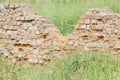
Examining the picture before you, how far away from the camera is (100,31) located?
775 cm

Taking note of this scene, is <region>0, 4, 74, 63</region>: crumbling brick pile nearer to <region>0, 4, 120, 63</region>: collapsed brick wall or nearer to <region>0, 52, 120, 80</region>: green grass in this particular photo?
<region>0, 4, 120, 63</region>: collapsed brick wall

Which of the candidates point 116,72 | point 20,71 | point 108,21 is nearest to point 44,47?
point 20,71

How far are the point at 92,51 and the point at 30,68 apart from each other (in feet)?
3.63

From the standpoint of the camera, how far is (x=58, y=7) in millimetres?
11156

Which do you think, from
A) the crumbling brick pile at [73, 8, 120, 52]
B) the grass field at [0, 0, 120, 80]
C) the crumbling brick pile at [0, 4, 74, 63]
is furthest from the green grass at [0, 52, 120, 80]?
the crumbling brick pile at [0, 4, 74, 63]

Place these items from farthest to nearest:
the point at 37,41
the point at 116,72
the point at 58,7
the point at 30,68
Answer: the point at 58,7, the point at 37,41, the point at 30,68, the point at 116,72

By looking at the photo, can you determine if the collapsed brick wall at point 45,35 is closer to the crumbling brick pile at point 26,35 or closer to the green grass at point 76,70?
the crumbling brick pile at point 26,35

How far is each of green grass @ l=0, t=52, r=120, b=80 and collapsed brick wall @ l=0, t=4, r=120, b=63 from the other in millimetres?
363

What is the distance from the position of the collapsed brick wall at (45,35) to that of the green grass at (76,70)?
363 millimetres

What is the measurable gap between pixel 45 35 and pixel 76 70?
122 cm

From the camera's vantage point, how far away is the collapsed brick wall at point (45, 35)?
7.68m

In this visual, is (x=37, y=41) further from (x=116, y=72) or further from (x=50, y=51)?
(x=116, y=72)

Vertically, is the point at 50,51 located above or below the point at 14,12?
below

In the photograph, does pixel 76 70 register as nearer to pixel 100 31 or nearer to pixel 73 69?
pixel 73 69
